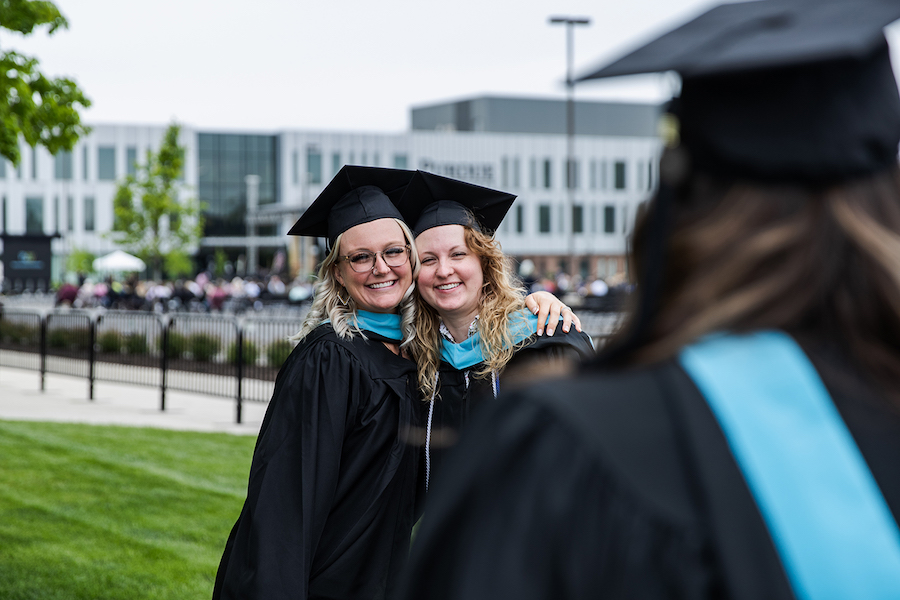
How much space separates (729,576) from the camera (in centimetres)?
98

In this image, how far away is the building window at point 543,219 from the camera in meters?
77.4

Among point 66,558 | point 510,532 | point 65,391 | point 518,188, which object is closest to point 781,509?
point 510,532

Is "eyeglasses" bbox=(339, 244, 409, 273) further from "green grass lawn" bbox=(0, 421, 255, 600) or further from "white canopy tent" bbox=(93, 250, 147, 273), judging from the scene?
"white canopy tent" bbox=(93, 250, 147, 273)

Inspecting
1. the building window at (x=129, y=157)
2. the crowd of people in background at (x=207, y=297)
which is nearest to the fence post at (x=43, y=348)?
the crowd of people in background at (x=207, y=297)

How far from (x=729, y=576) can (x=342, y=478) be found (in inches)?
91.9

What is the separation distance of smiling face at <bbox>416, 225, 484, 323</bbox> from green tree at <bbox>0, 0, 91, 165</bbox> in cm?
541

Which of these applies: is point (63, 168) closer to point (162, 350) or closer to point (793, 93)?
point (162, 350)

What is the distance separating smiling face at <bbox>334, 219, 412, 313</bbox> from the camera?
364cm

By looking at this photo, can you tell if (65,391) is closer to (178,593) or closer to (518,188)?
(178,593)

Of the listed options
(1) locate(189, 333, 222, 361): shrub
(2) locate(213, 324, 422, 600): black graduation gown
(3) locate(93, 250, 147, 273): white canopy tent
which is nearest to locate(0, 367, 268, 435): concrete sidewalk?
(1) locate(189, 333, 222, 361): shrub

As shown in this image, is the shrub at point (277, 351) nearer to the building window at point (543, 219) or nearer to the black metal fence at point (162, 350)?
the black metal fence at point (162, 350)

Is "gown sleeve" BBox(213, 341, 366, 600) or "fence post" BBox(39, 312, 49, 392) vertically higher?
"gown sleeve" BBox(213, 341, 366, 600)

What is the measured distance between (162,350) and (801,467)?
1376 cm

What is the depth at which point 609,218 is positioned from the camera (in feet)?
266
